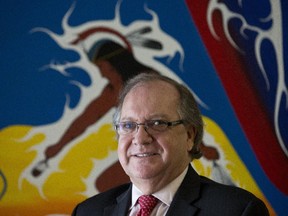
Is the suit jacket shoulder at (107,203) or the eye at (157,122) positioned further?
the suit jacket shoulder at (107,203)

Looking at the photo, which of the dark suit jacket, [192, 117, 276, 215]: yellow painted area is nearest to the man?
the dark suit jacket

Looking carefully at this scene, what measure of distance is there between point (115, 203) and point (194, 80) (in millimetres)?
1122

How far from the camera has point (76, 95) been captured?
10.1ft

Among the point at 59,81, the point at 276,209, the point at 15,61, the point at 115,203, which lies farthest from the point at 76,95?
the point at 276,209

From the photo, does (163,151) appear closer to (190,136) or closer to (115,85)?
(190,136)

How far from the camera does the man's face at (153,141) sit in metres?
1.94

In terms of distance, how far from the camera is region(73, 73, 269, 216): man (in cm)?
192

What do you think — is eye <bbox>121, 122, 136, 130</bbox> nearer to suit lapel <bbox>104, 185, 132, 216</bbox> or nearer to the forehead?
the forehead

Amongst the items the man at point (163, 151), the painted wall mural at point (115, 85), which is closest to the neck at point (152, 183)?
the man at point (163, 151)

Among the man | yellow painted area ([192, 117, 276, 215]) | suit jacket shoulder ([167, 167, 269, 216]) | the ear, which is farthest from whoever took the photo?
yellow painted area ([192, 117, 276, 215])

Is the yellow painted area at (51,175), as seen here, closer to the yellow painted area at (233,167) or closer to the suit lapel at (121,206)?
the yellow painted area at (233,167)

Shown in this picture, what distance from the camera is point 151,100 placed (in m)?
1.96

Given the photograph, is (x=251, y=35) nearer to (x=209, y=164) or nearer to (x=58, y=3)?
(x=209, y=164)

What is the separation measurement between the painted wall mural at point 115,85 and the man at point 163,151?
1.01 m
